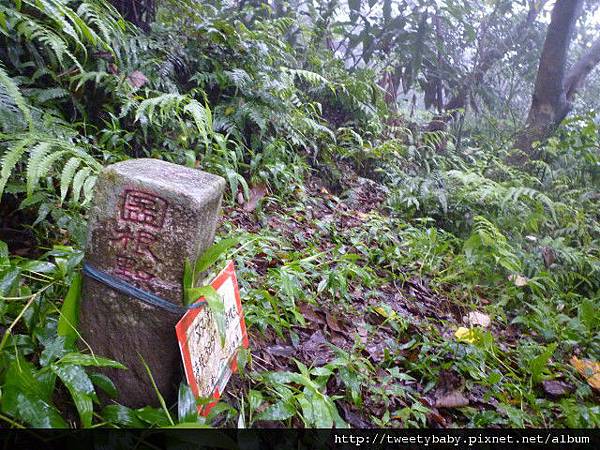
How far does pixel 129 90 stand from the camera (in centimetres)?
246

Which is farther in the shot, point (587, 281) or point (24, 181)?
point (587, 281)

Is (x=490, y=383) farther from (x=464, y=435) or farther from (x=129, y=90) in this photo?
(x=129, y=90)

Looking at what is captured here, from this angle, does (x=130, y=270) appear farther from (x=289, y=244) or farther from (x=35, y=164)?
(x=289, y=244)

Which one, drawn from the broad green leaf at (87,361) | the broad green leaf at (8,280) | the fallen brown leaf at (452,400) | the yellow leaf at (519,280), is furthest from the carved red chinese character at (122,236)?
the yellow leaf at (519,280)

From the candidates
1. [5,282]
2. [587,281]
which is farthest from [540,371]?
[5,282]

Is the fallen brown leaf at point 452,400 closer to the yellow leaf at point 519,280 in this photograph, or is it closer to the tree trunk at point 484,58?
the yellow leaf at point 519,280

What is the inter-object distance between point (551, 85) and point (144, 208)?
6209mm

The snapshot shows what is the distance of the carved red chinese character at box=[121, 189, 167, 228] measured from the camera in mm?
1015

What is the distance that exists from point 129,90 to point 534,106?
5.51 meters

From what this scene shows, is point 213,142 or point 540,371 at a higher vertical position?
point 213,142

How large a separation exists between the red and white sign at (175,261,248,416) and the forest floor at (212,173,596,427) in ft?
0.47

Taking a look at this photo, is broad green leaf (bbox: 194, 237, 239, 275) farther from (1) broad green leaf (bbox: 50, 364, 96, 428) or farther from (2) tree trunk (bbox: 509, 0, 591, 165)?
(2) tree trunk (bbox: 509, 0, 591, 165)

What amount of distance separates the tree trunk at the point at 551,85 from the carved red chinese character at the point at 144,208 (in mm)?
5393

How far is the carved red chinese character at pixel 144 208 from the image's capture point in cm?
101
